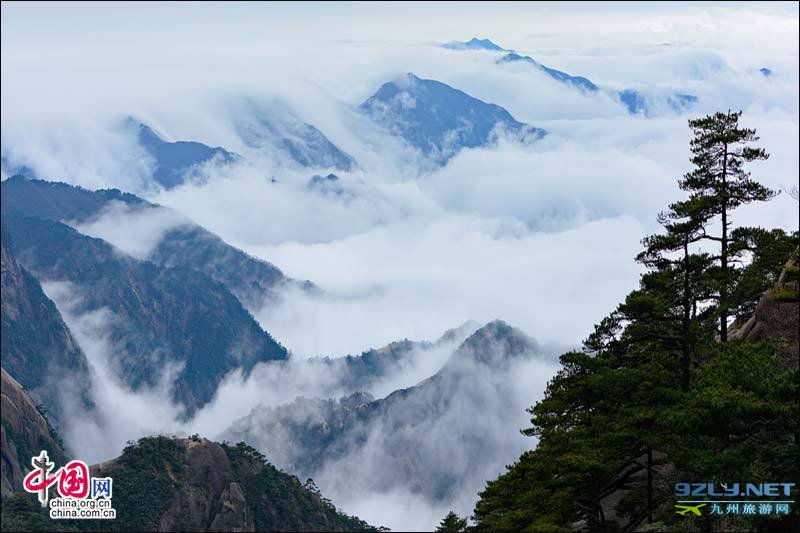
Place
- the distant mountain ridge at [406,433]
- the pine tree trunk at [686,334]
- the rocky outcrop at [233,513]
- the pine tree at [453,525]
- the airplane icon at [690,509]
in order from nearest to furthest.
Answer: the airplane icon at [690,509] < the pine tree trunk at [686,334] < the pine tree at [453,525] < the rocky outcrop at [233,513] < the distant mountain ridge at [406,433]

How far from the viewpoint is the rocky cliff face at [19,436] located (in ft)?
304

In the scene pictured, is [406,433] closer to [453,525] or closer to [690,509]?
[453,525]

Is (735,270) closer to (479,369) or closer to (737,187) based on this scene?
(737,187)

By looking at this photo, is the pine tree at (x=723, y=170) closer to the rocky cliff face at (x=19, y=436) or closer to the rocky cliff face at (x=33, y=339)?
the rocky cliff face at (x=19, y=436)

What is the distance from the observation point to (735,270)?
43688mm

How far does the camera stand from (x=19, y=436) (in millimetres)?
97188

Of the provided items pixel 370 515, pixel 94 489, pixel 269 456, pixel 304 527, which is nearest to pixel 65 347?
pixel 269 456

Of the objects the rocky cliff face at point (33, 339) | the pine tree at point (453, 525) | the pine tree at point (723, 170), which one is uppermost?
the rocky cliff face at point (33, 339)

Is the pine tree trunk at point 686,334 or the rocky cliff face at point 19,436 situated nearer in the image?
the pine tree trunk at point 686,334

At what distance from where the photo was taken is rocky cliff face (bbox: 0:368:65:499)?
92562 millimetres

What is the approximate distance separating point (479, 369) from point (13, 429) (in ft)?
368

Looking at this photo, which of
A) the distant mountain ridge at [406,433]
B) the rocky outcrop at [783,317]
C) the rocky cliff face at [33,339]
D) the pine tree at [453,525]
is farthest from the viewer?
the distant mountain ridge at [406,433]

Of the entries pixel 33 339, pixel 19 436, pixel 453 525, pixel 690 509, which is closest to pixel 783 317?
pixel 690 509

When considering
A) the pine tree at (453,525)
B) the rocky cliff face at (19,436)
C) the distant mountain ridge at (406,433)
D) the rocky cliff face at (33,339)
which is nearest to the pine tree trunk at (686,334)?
the pine tree at (453,525)
